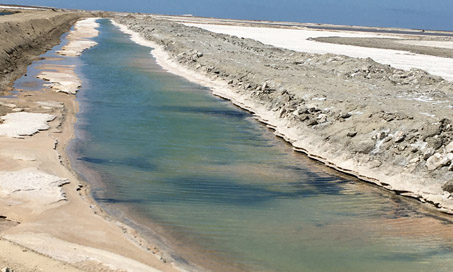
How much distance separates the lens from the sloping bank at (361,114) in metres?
13.6

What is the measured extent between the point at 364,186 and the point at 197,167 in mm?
4327

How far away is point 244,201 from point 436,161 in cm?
514

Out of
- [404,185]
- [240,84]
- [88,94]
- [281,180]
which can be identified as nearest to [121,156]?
[281,180]

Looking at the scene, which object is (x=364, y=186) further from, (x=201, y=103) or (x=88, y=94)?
(x=88, y=94)

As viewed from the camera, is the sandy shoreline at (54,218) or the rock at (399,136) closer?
the sandy shoreline at (54,218)

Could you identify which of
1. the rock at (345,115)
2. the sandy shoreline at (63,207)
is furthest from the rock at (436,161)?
the rock at (345,115)

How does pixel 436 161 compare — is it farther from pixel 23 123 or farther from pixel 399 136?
pixel 23 123

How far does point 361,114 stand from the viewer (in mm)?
17578

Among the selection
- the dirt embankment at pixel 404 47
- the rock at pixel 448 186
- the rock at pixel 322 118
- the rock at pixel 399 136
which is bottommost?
the rock at pixel 448 186

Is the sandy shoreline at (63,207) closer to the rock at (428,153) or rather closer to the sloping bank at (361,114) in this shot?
the sloping bank at (361,114)

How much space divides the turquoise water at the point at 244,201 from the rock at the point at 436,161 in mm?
1377

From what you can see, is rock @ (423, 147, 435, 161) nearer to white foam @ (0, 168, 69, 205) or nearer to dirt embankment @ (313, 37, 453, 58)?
white foam @ (0, 168, 69, 205)

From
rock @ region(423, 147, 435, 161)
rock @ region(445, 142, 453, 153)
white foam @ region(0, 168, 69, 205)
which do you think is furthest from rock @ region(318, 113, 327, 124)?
white foam @ region(0, 168, 69, 205)

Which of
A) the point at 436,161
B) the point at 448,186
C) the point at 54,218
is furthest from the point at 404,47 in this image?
the point at 54,218
